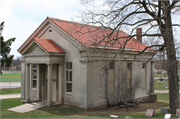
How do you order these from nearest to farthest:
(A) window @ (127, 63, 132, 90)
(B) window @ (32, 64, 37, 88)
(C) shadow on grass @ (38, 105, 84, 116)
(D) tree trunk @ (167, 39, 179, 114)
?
(D) tree trunk @ (167, 39, 179, 114) → (C) shadow on grass @ (38, 105, 84, 116) → (A) window @ (127, 63, 132, 90) → (B) window @ (32, 64, 37, 88)

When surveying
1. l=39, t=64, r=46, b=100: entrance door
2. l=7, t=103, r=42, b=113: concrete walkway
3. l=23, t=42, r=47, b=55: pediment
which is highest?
l=23, t=42, r=47, b=55: pediment

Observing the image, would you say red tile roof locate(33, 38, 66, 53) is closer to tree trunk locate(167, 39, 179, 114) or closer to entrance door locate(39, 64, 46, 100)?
entrance door locate(39, 64, 46, 100)

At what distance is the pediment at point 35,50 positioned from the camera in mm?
17069

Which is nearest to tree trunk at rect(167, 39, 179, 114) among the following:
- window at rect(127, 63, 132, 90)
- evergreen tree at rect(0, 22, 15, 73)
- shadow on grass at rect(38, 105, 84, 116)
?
shadow on grass at rect(38, 105, 84, 116)

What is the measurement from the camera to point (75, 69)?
16484 millimetres

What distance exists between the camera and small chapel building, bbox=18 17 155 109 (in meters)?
15.8

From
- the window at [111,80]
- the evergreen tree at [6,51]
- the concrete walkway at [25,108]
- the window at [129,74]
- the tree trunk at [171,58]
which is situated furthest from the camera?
the evergreen tree at [6,51]

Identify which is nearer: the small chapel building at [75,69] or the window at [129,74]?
the small chapel building at [75,69]

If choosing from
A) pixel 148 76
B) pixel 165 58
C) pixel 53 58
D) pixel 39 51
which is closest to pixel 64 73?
pixel 53 58

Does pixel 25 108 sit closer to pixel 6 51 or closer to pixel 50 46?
pixel 50 46

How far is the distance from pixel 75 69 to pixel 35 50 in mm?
4113

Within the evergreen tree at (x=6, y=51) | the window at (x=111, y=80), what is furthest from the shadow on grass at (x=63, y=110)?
the evergreen tree at (x=6, y=51)

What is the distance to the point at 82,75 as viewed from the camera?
15891mm

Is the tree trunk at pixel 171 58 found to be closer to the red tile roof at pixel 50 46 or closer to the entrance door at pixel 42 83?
the red tile roof at pixel 50 46
